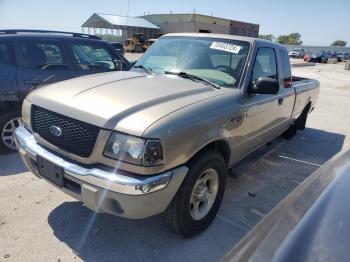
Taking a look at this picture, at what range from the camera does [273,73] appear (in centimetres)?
441

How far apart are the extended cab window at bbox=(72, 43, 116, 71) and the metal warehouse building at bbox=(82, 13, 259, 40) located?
4522cm

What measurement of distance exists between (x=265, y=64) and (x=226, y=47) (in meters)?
0.69

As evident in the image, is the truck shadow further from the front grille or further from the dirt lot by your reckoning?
the front grille

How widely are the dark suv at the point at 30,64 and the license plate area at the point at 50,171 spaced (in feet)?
7.64

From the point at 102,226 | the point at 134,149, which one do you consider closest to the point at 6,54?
the point at 102,226

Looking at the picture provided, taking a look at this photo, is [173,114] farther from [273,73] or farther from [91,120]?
[273,73]

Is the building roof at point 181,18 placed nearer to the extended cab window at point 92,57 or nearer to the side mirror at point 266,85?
the extended cab window at point 92,57

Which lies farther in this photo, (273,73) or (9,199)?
(273,73)

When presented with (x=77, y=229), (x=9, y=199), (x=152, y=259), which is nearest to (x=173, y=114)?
(x=152, y=259)

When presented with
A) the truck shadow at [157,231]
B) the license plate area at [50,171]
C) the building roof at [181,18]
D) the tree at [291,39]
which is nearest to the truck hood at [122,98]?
the license plate area at [50,171]

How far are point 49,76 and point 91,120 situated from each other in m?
2.94

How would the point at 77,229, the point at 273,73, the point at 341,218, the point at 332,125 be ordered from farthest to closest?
the point at 332,125, the point at 273,73, the point at 77,229, the point at 341,218

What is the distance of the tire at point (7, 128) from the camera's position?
468cm

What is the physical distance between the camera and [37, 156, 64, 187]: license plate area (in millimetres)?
2619
